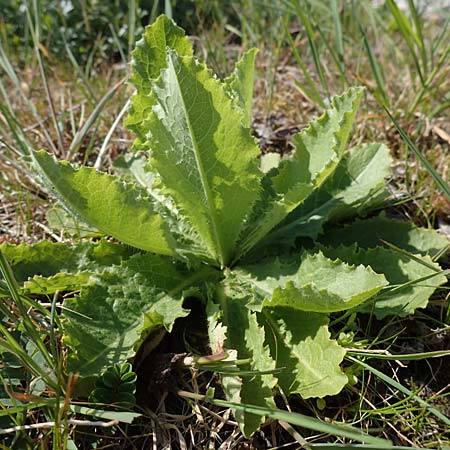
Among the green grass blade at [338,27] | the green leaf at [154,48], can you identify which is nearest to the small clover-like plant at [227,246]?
the green leaf at [154,48]

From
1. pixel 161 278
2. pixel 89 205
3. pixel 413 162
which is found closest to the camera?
pixel 89 205

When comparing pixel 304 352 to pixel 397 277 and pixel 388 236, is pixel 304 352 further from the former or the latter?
pixel 388 236

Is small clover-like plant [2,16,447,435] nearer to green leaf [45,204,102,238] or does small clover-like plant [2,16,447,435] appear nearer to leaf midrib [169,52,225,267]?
leaf midrib [169,52,225,267]

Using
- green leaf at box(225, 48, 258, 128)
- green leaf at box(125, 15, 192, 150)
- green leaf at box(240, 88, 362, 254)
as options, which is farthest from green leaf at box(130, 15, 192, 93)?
green leaf at box(240, 88, 362, 254)

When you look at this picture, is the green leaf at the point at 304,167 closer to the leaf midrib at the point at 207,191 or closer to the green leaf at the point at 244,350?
the leaf midrib at the point at 207,191

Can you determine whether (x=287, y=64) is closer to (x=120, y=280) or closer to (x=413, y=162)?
(x=413, y=162)

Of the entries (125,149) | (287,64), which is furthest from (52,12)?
(125,149)

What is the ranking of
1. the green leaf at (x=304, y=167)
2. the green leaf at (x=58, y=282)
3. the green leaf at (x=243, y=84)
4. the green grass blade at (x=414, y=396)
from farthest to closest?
the green leaf at (x=243, y=84) < the green leaf at (x=304, y=167) < the green leaf at (x=58, y=282) < the green grass blade at (x=414, y=396)

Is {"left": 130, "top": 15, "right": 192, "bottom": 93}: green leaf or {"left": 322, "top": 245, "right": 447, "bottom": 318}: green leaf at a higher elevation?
{"left": 130, "top": 15, "right": 192, "bottom": 93}: green leaf
